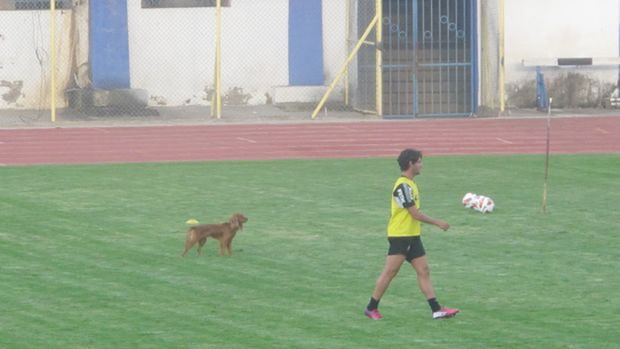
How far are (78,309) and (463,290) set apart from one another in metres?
3.55

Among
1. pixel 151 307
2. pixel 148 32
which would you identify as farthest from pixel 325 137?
pixel 151 307

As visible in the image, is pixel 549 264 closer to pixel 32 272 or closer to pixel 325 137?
pixel 32 272

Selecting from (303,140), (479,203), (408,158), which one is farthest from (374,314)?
(303,140)

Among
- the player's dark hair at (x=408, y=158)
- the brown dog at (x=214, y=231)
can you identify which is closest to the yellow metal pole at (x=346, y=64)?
the brown dog at (x=214, y=231)

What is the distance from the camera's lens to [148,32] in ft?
121

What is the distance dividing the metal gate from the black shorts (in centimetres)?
2226

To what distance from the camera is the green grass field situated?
1285 centimetres

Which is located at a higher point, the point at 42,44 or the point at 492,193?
the point at 42,44

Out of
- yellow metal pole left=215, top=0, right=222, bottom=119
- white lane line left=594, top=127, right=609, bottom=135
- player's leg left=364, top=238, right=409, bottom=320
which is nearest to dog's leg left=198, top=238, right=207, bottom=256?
player's leg left=364, top=238, right=409, bottom=320

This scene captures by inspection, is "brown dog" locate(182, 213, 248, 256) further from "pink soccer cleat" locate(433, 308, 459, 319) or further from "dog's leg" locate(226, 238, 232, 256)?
"pink soccer cleat" locate(433, 308, 459, 319)

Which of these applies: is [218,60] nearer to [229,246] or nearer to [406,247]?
[229,246]

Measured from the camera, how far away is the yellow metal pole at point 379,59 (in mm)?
34219

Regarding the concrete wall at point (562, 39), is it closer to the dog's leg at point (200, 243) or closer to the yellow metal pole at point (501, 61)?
the yellow metal pole at point (501, 61)

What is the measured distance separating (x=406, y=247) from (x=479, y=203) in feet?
22.5
